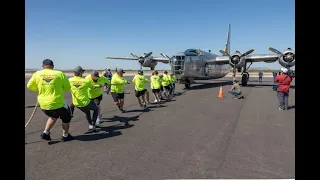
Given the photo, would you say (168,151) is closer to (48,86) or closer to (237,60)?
(48,86)

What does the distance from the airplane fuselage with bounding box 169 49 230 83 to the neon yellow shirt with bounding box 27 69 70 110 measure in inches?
572

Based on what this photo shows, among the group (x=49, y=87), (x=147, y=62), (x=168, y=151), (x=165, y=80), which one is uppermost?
(x=147, y=62)

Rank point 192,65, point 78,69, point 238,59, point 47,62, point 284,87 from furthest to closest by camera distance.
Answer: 1. point 238,59
2. point 192,65
3. point 284,87
4. point 78,69
5. point 47,62

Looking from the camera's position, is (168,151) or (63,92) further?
(63,92)

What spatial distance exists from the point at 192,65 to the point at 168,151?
15.7 metres

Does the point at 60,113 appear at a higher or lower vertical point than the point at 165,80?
lower

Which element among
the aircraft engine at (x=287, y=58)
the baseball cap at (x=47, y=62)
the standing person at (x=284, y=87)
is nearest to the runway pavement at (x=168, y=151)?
the baseball cap at (x=47, y=62)

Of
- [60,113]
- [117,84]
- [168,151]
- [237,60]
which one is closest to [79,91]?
[60,113]

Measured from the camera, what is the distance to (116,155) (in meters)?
4.85

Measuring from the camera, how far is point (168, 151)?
5.09 metres

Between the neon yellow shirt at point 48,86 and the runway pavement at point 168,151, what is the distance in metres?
1.00

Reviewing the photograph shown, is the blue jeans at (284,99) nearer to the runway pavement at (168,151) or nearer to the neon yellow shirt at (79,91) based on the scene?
the runway pavement at (168,151)
